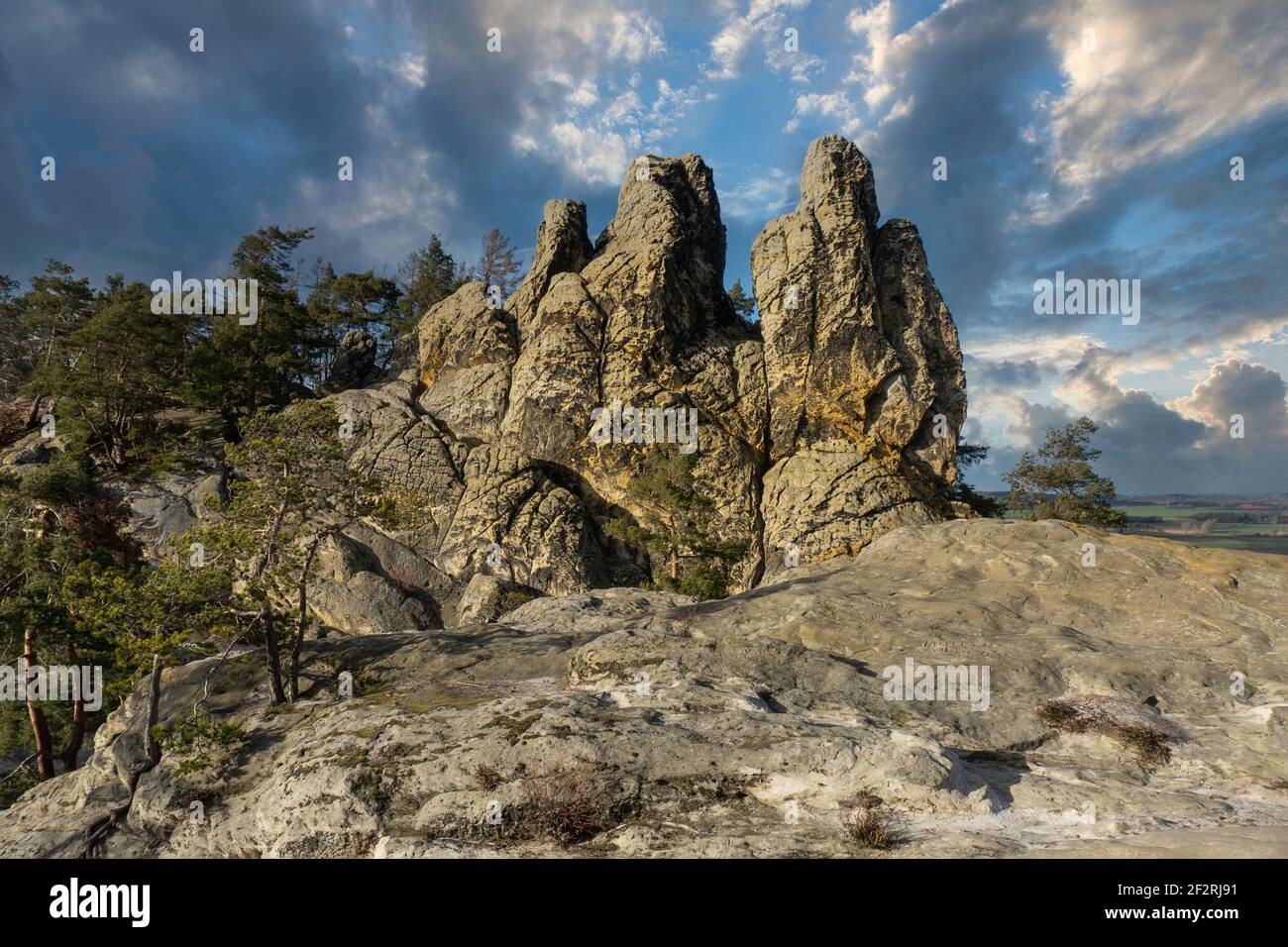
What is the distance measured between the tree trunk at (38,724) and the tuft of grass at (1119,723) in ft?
127

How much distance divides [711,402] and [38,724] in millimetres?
46380

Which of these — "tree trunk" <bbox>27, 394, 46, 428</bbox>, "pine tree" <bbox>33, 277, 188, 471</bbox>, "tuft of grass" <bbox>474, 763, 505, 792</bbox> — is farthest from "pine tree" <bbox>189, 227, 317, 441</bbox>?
"tuft of grass" <bbox>474, 763, 505, 792</bbox>

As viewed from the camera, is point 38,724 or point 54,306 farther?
point 54,306

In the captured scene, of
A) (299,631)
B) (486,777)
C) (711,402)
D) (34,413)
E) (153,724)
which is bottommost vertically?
(153,724)

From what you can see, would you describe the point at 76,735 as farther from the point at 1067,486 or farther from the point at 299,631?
the point at 1067,486

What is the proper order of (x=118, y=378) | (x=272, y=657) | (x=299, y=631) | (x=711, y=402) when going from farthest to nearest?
1. (x=711, y=402)
2. (x=118, y=378)
3. (x=299, y=631)
4. (x=272, y=657)

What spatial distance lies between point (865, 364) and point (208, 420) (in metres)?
59.7

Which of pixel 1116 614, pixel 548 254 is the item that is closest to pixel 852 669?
pixel 1116 614

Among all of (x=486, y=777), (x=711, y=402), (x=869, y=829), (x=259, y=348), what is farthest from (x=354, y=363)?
(x=869, y=829)

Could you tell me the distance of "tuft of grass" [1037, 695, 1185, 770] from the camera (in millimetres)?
12016

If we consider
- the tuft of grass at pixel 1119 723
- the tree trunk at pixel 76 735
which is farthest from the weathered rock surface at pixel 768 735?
the tree trunk at pixel 76 735

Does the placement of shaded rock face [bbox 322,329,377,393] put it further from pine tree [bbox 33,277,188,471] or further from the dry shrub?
the dry shrub

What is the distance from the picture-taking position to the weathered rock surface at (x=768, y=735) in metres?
9.20

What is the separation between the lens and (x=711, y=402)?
52.2 metres
